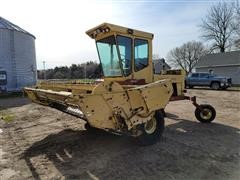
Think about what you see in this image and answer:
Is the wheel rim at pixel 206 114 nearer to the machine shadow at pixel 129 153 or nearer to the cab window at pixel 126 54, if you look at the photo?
the machine shadow at pixel 129 153

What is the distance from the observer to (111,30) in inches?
263

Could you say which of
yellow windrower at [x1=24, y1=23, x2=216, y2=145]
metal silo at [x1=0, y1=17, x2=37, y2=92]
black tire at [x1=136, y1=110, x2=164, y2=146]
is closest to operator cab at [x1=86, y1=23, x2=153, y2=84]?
yellow windrower at [x1=24, y1=23, x2=216, y2=145]

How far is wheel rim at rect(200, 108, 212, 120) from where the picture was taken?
342 inches


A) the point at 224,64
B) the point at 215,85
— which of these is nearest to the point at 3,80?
the point at 215,85

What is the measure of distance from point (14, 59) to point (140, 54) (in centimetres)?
1998

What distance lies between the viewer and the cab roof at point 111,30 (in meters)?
6.65

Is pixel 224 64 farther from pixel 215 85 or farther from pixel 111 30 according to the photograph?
pixel 111 30

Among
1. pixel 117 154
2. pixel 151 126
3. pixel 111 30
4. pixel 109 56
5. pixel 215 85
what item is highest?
pixel 111 30

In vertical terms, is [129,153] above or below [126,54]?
below

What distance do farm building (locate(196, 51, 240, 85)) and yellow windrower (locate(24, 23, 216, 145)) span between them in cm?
3058

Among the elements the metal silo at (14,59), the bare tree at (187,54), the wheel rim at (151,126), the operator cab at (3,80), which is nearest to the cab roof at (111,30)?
the wheel rim at (151,126)

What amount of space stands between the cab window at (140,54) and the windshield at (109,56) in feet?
1.61

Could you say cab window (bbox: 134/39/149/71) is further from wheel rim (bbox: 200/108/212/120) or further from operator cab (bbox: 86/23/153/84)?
wheel rim (bbox: 200/108/212/120)

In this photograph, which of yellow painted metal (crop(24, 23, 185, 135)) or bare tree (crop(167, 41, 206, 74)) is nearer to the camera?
yellow painted metal (crop(24, 23, 185, 135))
